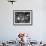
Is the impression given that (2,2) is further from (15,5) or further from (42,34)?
(42,34)

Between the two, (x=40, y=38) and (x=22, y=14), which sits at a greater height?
(x=22, y=14)

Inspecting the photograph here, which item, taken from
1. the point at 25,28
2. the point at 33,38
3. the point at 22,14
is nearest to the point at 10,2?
the point at 22,14

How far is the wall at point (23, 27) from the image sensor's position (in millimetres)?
4828

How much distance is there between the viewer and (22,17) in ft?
16.0

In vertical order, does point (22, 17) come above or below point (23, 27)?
above

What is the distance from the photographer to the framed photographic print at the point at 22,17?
4.85 m

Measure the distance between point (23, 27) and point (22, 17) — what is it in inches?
14.4

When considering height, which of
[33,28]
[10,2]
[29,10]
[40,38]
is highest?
[10,2]

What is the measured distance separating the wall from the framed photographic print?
4.3 inches

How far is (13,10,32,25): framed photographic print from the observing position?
4853 mm

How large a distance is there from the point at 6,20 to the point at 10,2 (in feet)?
2.21

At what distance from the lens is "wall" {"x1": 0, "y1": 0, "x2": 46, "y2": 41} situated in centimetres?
483

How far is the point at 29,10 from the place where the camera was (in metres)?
4.84

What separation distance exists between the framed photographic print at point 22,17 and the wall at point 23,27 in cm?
11
